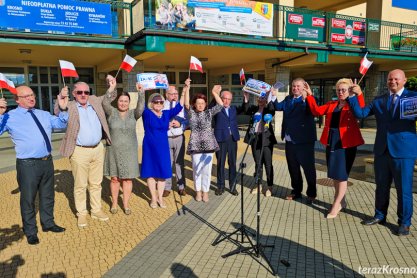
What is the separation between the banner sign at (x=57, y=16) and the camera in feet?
31.2

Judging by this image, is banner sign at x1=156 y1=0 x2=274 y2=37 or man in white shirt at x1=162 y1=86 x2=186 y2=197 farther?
banner sign at x1=156 y1=0 x2=274 y2=37

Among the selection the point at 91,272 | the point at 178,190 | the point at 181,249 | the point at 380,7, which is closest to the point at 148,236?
the point at 181,249

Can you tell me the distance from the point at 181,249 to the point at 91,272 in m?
1.01

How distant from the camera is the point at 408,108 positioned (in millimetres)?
3783

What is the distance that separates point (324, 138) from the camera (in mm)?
4758

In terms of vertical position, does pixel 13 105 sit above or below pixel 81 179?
above

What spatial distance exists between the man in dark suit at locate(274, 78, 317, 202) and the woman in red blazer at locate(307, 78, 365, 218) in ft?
1.04

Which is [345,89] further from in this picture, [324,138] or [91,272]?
[91,272]

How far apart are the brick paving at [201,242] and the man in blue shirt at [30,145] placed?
20.2 inches

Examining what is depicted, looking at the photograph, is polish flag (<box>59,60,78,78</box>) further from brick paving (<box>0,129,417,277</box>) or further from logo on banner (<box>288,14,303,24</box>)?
logo on banner (<box>288,14,303,24</box>)

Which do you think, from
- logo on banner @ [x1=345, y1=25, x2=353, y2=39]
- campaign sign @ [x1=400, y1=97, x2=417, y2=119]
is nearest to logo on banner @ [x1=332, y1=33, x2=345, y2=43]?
logo on banner @ [x1=345, y1=25, x2=353, y2=39]

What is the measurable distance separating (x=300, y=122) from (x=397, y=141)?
143 cm

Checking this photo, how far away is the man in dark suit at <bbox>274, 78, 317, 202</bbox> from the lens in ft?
16.5

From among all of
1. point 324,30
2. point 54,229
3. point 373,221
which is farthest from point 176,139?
point 324,30
